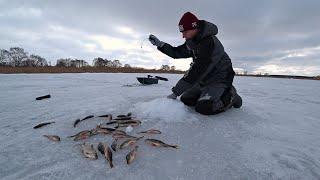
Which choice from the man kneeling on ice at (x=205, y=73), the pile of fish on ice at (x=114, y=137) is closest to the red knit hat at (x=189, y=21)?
the man kneeling on ice at (x=205, y=73)

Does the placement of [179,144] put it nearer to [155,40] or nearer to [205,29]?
[205,29]

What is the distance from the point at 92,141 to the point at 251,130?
185cm

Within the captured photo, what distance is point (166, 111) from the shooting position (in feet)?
12.8

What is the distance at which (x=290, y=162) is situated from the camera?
2584mm

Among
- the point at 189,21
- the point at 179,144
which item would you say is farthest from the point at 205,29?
the point at 179,144

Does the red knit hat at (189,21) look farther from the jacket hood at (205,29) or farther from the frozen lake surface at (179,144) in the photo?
the frozen lake surface at (179,144)

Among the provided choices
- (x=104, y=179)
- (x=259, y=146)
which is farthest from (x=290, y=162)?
(x=104, y=179)

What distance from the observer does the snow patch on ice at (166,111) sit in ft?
12.4

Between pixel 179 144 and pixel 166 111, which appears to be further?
pixel 166 111

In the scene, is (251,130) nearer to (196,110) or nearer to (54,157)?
Answer: (196,110)

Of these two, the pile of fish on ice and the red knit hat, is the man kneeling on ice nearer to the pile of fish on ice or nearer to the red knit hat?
the red knit hat

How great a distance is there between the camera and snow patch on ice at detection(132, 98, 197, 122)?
3.79 meters

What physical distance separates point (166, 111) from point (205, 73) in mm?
826

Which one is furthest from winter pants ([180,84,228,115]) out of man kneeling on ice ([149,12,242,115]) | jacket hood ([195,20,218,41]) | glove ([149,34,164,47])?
glove ([149,34,164,47])
